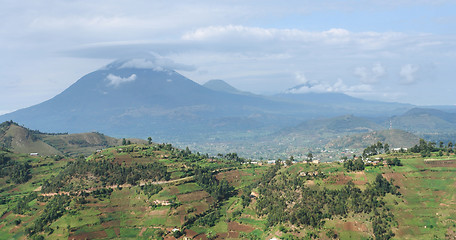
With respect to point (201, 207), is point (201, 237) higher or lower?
lower

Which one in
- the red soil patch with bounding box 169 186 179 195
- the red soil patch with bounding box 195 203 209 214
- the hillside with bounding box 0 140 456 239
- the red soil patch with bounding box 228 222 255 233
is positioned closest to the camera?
the hillside with bounding box 0 140 456 239

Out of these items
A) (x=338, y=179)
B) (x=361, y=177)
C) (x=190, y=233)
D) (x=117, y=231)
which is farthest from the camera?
(x=338, y=179)

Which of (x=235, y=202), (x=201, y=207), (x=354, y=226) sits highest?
(x=201, y=207)

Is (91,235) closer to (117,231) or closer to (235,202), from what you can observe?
(117,231)

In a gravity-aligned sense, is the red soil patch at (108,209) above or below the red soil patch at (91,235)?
above

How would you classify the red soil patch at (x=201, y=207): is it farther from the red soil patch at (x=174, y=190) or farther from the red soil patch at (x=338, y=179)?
the red soil patch at (x=338, y=179)

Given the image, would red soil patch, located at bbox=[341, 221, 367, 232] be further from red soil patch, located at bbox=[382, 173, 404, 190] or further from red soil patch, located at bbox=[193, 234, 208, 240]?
red soil patch, located at bbox=[193, 234, 208, 240]

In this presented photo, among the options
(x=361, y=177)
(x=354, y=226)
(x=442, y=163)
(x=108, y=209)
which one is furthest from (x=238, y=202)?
(x=442, y=163)

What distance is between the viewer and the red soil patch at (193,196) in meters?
111

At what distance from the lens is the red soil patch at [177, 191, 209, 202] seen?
364 ft

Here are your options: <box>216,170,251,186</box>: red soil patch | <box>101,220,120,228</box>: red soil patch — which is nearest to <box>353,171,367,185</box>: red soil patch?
<box>216,170,251,186</box>: red soil patch

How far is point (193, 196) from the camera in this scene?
113688 millimetres

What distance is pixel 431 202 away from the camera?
94250 mm

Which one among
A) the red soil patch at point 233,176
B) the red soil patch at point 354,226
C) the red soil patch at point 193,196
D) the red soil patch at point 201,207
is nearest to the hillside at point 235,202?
the red soil patch at point 193,196
